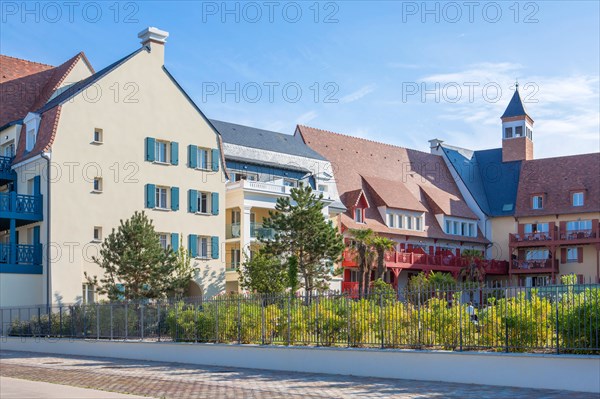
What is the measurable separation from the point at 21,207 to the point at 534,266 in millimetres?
39642

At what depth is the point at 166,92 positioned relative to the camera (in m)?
45.6

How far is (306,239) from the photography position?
141ft

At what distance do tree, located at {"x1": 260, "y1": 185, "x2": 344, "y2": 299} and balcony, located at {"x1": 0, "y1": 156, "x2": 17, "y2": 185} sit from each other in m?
12.9

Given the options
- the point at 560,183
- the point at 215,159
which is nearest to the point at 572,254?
the point at 560,183

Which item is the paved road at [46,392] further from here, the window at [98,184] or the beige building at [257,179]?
the beige building at [257,179]

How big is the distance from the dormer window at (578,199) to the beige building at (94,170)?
98.7ft

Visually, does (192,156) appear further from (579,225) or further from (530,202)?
(579,225)

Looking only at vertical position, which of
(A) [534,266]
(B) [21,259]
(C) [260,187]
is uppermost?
(C) [260,187]

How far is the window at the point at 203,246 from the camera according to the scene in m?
46.3

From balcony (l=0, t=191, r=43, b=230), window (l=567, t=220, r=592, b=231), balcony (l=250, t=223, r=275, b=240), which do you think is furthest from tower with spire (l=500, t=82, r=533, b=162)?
balcony (l=0, t=191, r=43, b=230)

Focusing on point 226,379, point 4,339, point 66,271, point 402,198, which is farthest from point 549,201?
point 226,379

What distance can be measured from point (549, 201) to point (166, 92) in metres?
33.8

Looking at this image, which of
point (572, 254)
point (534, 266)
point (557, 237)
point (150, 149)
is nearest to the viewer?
point (150, 149)

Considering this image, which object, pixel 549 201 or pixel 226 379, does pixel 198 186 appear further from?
pixel 549 201
